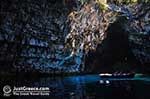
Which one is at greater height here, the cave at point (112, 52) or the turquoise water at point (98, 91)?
the cave at point (112, 52)

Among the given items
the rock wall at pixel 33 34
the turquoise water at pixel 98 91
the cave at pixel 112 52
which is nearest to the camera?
the turquoise water at pixel 98 91

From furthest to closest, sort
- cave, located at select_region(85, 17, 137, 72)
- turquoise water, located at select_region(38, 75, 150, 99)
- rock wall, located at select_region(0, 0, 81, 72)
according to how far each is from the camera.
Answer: cave, located at select_region(85, 17, 137, 72) → rock wall, located at select_region(0, 0, 81, 72) → turquoise water, located at select_region(38, 75, 150, 99)

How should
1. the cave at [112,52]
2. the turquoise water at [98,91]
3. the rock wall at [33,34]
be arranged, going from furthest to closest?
the cave at [112,52] → the rock wall at [33,34] → the turquoise water at [98,91]

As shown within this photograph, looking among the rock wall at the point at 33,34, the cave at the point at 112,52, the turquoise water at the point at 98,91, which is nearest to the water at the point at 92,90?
the turquoise water at the point at 98,91

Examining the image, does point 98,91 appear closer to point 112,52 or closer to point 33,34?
point 33,34

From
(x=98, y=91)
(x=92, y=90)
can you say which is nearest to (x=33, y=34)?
(x=92, y=90)

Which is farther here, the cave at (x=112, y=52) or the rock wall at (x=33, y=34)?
the cave at (x=112, y=52)

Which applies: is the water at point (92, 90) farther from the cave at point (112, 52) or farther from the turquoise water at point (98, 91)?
the cave at point (112, 52)

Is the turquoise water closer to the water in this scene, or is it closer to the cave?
the water

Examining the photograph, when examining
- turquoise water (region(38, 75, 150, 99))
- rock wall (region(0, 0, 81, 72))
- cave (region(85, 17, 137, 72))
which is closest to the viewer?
turquoise water (region(38, 75, 150, 99))

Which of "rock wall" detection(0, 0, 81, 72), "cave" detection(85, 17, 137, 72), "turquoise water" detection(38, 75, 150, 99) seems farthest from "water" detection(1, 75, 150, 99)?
"cave" detection(85, 17, 137, 72)

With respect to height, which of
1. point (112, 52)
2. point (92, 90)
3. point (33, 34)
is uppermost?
point (33, 34)

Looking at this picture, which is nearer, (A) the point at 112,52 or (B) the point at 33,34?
(B) the point at 33,34

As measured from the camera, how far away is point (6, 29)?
184ft
